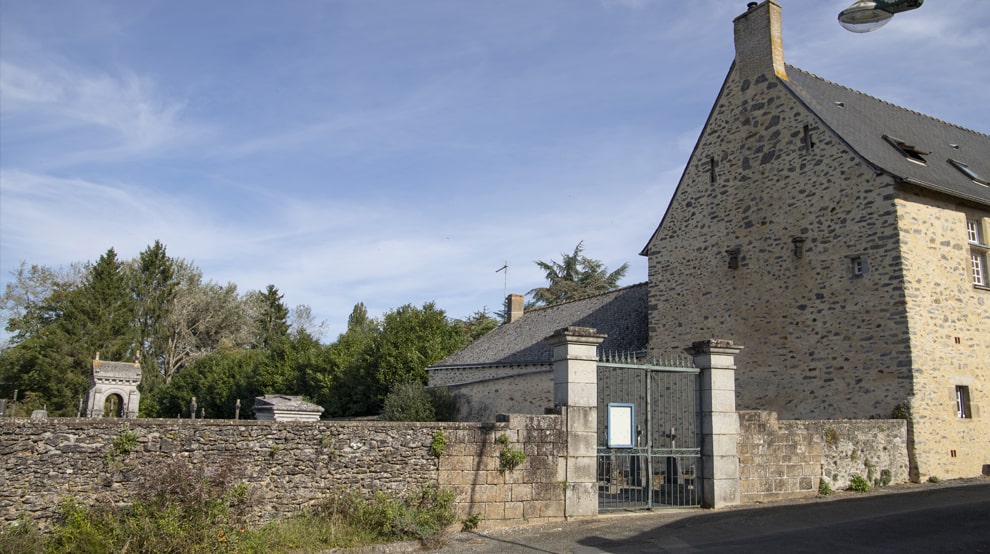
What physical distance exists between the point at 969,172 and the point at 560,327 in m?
11.8

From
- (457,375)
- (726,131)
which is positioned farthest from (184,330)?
(726,131)

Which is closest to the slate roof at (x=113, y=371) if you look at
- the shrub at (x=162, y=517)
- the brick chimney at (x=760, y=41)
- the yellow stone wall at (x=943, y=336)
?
the shrub at (x=162, y=517)

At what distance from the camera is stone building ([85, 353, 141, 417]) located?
23.3m

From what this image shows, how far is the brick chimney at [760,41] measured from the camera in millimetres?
17781

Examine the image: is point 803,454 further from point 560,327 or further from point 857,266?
point 560,327

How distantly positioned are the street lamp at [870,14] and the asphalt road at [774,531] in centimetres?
563

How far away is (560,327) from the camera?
22.5 m

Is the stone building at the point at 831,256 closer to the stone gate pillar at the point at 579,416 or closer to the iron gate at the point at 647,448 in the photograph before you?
the iron gate at the point at 647,448

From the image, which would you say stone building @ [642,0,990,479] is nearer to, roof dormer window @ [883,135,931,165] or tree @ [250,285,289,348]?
roof dormer window @ [883,135,931,165]

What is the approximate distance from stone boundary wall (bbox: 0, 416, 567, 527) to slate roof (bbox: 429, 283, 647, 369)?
11.7 meters

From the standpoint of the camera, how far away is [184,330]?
159 ft

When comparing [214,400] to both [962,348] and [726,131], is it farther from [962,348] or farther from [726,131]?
[962,348]

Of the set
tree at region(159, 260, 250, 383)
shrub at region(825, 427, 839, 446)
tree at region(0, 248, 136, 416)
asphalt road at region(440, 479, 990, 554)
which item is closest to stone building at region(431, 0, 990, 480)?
shrub at region(825, 427, 839, 446)

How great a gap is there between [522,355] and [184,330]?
33835 mm
